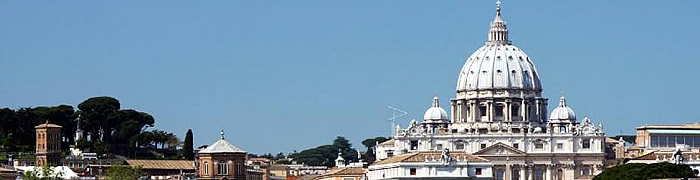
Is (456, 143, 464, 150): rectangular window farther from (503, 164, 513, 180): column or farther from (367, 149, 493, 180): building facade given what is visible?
(367, 149, 493, 180): building facade

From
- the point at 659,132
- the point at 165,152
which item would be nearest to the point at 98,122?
the point at 165,152

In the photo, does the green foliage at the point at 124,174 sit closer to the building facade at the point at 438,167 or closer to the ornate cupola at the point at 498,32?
the building facade at the point at 438,167

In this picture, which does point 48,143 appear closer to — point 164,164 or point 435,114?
point 164,164

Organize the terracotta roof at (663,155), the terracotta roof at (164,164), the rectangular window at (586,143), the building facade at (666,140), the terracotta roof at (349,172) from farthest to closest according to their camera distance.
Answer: the rectangular window at (586,143)
the building facade at (666,140)
the terracotta roof at (349,172)
the terracotta roof at (663,155)
the terracotta roof at (164,164)

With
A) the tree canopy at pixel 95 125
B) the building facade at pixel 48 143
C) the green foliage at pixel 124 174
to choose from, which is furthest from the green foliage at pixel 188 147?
the green foliage at pixel 124 174

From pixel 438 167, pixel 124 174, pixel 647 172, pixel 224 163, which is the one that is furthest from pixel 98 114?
pixel 124 174

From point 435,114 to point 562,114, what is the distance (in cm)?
1054

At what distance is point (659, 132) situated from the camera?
167 metres

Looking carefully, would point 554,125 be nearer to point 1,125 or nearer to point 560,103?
point 560,103

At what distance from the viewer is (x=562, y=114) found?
17750cm

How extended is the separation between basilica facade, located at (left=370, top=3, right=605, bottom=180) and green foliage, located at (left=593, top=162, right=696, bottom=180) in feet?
96.0

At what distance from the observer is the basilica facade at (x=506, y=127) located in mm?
168125

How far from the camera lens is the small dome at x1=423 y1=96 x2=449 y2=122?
183200 millimetres

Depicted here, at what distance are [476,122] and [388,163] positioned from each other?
48.9 m
